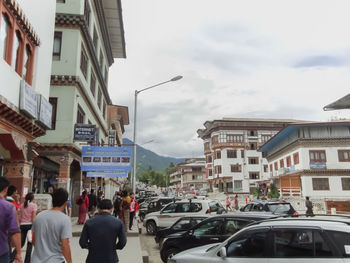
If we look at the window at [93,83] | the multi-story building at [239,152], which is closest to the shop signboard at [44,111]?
the window at [93,83]

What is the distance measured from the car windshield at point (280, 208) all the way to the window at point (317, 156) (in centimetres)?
2773

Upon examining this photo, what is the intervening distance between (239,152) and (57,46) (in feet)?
196

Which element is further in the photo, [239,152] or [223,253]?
[239,152]

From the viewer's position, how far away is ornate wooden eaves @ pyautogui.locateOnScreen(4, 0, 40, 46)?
10.2 metres

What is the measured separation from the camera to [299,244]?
483 cm

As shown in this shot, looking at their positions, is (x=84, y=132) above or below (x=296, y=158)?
below

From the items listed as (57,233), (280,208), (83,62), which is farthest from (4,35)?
(280,208)

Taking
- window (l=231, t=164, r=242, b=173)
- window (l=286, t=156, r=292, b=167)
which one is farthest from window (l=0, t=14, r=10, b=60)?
window (l=231, t=164, r=242, b=173)

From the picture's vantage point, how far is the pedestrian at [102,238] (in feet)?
15.5

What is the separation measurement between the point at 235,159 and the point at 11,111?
66.1m

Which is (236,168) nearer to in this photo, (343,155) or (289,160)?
(289,160)

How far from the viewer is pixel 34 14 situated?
12.8 meters

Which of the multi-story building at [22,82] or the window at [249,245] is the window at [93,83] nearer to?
the multi-story building at [22,82]

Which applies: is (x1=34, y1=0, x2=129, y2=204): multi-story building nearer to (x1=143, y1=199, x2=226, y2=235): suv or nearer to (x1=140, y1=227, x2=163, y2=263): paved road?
(x1=140, y1=227, x2=163, y2=263): paved road
